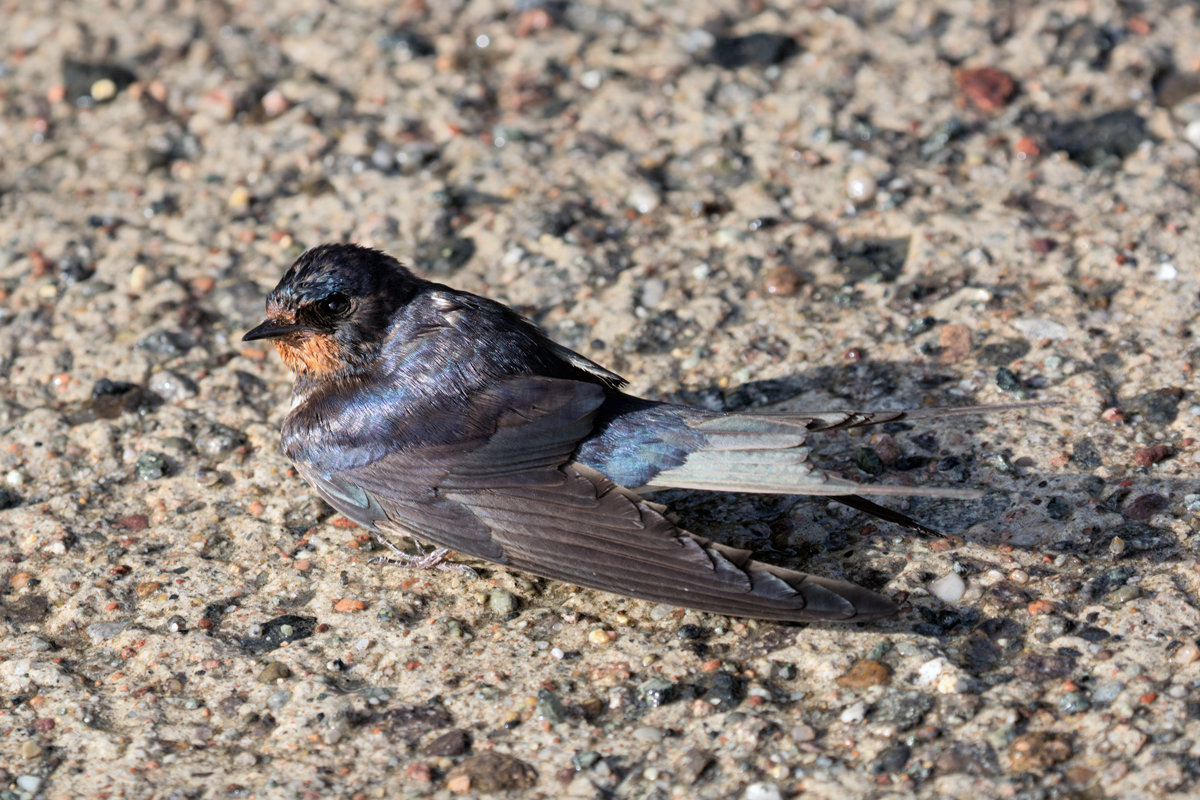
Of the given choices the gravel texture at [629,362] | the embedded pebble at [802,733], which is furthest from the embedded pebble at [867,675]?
the embedded pebble at [802,733]

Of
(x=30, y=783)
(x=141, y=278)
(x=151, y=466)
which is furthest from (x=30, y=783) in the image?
(x=141, y=278)

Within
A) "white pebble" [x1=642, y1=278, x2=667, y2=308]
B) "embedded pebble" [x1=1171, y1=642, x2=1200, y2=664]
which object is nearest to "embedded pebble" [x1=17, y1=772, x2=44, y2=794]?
"white pebble" [x1=642, y1=278, x2=667, y2=308]

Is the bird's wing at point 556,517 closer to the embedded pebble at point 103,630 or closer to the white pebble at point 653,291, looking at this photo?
the embedded pebble at point 103,630

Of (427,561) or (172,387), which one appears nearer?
(427,561)

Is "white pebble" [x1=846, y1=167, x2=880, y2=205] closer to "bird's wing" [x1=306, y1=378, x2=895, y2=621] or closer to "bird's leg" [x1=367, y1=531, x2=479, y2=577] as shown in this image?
"bird's wing" [x1=306, y1=378, x2=895, y2=621]

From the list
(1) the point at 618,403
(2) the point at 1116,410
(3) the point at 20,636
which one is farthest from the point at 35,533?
(2) the point at 1116,410

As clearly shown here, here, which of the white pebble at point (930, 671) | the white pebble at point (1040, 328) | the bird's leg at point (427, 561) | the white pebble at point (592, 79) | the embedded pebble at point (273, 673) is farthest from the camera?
the white pebble at point (592, 79)

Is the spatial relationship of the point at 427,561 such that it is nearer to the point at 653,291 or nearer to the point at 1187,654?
the point at 653,291
